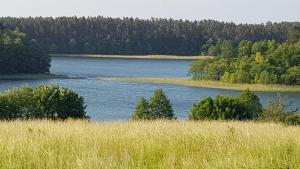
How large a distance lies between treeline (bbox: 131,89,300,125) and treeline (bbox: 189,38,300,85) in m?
83.0

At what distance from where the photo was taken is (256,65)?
146750 millimetres

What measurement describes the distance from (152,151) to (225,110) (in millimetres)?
38656

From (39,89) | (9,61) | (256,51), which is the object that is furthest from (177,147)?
(256,51)

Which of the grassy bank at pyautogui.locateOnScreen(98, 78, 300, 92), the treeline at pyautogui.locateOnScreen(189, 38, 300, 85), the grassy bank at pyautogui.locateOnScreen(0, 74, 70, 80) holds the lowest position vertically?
the grassy bank at pyautogui.locateOnScreen(98, 78, 300, 92)

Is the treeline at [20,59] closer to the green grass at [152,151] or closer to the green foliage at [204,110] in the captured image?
the green foliage at [204,110]

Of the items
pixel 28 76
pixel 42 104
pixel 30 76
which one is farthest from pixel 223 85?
pixel 42 104

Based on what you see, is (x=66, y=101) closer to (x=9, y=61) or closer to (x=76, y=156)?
(x=76, y=156)

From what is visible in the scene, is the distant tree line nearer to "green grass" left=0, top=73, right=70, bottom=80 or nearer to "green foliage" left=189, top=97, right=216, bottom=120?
"green grass" left=0, top=73, right=70, bottom=80

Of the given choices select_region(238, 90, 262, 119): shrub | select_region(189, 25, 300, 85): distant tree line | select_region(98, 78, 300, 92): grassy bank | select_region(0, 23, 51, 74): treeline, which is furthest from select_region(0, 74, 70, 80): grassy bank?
select_region(238, 90, 262, 119): shrub

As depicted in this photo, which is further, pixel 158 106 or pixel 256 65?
pixel 256 65

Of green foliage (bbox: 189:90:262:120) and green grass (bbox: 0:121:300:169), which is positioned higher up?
green grass (bbox: 0:121:300:169)

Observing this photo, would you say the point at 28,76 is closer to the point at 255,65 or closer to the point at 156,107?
the point at 255,65

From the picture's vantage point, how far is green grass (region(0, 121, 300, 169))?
6.53m

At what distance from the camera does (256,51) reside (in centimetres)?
16050
